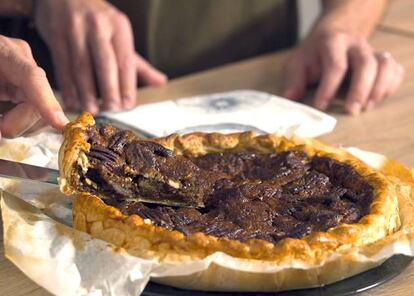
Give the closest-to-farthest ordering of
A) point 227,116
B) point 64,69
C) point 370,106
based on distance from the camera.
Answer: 1. point 227,116
2. point 370,106
3. point 64,69

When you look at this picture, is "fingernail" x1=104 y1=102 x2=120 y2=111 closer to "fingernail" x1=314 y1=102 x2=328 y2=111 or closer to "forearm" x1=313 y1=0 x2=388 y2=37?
"fingernail" x1=314 y1=102 x2=328 y2=111

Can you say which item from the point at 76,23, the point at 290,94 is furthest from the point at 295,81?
the point at 76,23

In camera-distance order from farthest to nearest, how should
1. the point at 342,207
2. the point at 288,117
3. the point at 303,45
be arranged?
1. the point at 303,45
2. the point at 288,117
3. the point at 342,207

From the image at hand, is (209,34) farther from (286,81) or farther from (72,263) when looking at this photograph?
(72,263)

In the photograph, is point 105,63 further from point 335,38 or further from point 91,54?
point 335,38

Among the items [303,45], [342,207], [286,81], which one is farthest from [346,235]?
[303,45]

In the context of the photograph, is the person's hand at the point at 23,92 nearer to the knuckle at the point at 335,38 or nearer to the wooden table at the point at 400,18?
the knuckle at the point at 335,38
